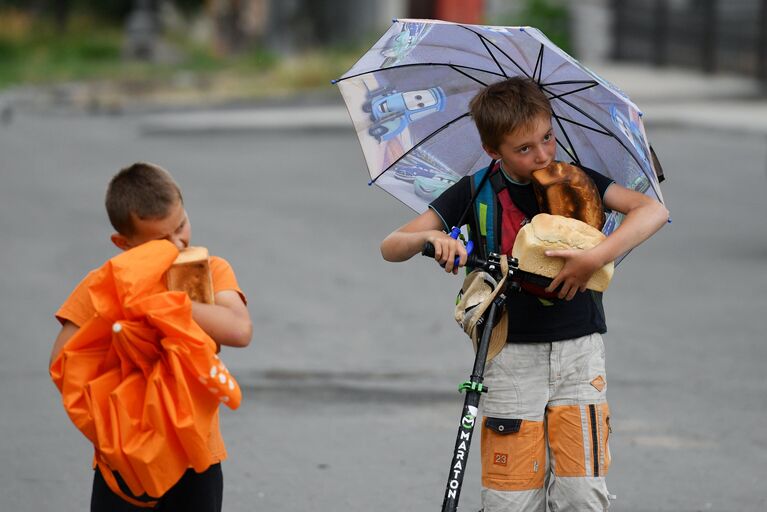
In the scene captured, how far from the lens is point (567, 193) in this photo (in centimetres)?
382

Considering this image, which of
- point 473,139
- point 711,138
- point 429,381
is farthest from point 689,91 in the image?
point 473,139

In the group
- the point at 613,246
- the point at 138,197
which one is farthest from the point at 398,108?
the point at 138,197

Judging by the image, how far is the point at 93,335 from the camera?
138 inches

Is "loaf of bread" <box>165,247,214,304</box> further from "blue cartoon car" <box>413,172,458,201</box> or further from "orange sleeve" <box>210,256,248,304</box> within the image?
"blue cartoon car" <box>413,172,458,201</box>

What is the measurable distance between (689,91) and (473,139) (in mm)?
19374

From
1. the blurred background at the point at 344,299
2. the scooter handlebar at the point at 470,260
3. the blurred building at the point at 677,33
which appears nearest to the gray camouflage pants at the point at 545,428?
the scooter handlebar at the point at 470,260

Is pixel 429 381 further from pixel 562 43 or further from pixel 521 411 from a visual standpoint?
pixel 562 43

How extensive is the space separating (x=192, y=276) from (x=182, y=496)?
591mm

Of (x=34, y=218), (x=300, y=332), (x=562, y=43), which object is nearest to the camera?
(x=300, y=332)

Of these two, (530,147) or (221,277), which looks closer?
(221,277)

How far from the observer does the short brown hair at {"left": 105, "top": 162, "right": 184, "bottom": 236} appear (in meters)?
3.60

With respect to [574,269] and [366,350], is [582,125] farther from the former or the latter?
[366,350]

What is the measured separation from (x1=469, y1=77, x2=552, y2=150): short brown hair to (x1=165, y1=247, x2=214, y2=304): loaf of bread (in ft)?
2.83

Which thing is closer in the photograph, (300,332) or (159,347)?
(159,347)
